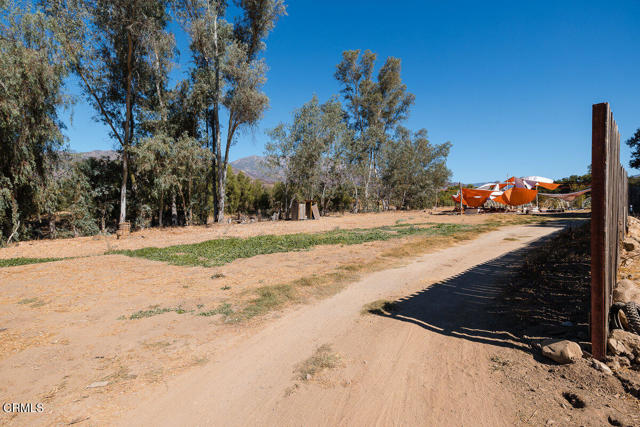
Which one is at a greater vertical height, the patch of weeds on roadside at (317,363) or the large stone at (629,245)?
the large stone at (629,245)

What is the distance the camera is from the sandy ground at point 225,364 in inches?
91.5

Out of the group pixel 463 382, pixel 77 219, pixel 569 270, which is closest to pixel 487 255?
pixel 569 270

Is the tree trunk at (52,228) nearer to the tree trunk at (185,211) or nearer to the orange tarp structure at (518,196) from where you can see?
the tree trunk at (185,211)

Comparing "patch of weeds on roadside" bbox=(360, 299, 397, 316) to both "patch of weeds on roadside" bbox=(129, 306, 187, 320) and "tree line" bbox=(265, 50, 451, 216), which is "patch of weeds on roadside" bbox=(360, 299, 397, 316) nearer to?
"patch of weeds on roadside" bbox=(129, 306, 187, 320)

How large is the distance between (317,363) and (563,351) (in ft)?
7.83

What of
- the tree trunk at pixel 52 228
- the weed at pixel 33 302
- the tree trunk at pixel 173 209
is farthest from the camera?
the tree trunk at pixel 173 209

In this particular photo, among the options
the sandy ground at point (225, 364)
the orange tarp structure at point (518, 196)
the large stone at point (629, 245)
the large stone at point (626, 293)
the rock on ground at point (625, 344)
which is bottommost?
the sandy ground at point (225, 364)

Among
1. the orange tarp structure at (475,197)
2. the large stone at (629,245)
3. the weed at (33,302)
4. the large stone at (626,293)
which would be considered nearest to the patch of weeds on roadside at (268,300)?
the weed at (33,302)

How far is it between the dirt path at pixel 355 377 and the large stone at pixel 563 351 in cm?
36

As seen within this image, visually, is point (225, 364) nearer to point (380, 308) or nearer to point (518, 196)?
point (380, 308)

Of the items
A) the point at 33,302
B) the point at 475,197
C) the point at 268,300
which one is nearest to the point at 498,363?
the point at 268,300

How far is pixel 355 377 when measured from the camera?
277 centimetres

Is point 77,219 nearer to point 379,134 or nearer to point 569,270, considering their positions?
point 569,270

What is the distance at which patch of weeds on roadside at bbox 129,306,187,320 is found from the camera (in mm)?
4398
